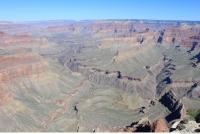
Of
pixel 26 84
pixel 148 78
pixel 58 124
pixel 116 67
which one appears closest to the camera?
pixel 58 124

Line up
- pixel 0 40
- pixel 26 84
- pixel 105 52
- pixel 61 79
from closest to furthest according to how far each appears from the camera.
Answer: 1. pixel 26 84
2. pixel 61 79
3. pixel 0 40
4. pixel 105 52

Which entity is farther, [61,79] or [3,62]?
[61,79]

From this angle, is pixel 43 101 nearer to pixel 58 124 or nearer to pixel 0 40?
pixel 58 124

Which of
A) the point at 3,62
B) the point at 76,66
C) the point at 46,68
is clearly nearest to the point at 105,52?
the point at 76,66

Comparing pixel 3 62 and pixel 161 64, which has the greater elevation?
pixel 3 62

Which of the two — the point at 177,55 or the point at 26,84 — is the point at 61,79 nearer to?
the point at 26,84

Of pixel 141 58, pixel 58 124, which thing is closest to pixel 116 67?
pixel 141 58

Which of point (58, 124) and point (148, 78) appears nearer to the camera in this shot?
point (58, 124)

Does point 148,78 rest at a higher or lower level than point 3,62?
lower

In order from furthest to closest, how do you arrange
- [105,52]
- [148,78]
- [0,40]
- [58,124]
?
[105,52] < [0,40] < [148,78] < [58,124]
